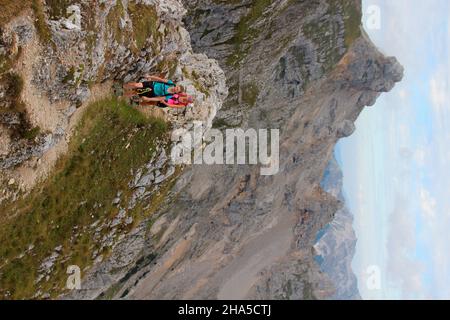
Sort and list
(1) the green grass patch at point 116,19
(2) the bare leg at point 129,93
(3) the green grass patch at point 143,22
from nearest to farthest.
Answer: (1) the green grass patch at point 116,19 < (3) the green grass patch at point 143,22 < (2) the bare leg at point 129,93

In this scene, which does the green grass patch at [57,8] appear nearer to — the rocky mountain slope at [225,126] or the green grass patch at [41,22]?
the rocky mountain slope at [225,126]

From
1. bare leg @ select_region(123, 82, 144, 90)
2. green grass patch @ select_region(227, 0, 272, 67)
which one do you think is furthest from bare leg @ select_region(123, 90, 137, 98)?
green grass patch @ select_region(227, 0, 272, 67)

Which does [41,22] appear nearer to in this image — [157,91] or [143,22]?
[157,91]

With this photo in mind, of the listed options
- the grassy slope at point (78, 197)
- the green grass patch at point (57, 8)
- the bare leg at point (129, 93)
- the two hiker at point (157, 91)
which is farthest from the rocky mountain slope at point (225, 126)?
the two hiker at point (157, 91)
